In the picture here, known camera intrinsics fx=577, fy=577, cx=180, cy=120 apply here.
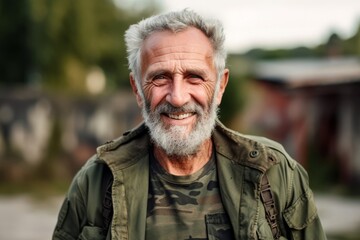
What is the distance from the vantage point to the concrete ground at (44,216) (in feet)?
29.7

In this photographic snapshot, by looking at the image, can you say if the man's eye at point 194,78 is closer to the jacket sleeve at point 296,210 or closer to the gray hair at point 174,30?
the gray hair at point 174,30

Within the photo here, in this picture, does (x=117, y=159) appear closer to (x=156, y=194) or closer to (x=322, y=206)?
(x=156, y=194)

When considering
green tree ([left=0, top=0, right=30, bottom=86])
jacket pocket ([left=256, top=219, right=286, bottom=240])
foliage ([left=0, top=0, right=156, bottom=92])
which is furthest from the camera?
green tree ([left=0, top=0, right=30, bottom=86])

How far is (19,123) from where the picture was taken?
1282 cm

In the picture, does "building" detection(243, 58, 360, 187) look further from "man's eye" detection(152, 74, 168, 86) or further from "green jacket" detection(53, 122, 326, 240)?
"man's eye" detection(152, 74, 168, 86)

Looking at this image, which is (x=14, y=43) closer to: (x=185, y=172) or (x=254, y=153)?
(x=185, y=172)

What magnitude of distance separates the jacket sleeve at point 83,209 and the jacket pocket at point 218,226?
0.47 m

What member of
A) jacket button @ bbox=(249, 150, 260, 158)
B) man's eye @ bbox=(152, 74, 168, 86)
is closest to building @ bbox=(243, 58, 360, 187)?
jacket button @ bbox=(249, 150, 260, 158)

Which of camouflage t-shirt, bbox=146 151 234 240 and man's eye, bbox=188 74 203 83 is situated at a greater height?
man's eye, bbox=188 74 203 83

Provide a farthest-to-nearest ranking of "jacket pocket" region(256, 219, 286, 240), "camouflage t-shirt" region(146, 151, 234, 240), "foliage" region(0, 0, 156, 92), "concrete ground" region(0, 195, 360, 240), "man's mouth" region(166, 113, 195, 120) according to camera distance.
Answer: "foliage" region(0, 0, 156, 92) < "concrete ground" region(0, 195, 360, 240) < "man's mouth" region(166, 113, 195, 120) < "camouflage t-shirt" region(146, 151, 234, 240) < "jacket pocket" region(256, 219, 286, 240)

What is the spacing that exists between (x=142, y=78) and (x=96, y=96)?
11.4 meters

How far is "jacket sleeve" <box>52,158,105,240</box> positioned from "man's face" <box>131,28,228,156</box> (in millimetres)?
350

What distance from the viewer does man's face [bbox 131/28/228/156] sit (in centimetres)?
258

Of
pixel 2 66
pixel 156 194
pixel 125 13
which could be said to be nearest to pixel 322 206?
pixel 156 194
